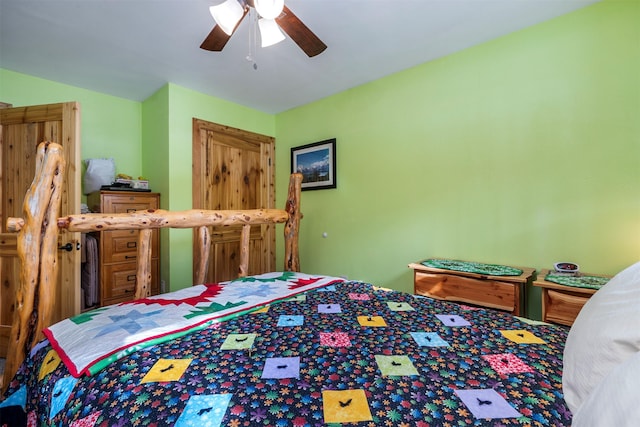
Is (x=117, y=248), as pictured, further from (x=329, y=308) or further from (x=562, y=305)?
(x=562, y=305)

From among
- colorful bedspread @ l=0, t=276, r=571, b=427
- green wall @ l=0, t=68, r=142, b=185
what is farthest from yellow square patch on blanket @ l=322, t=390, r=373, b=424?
green wall @ l=0, t=68, r=142, b=185

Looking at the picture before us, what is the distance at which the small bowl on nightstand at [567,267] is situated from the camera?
5.63 feet

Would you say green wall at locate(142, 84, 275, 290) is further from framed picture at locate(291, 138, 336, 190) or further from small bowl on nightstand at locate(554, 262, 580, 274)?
small bowl on nightstand at locate(554, 262, 580, 274)

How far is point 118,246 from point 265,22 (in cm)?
248

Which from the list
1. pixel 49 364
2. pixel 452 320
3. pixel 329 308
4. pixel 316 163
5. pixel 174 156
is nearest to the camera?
pixel 49 364

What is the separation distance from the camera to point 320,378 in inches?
29.3

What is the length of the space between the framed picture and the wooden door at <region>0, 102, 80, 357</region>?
2113mm

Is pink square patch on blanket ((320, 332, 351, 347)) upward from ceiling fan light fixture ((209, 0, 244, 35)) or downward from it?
downward

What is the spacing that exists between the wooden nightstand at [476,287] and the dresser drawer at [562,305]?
Result: 0.15 metres

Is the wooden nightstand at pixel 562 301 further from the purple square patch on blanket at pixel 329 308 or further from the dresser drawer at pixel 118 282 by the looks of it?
the dresser drawer at pixel 118 282

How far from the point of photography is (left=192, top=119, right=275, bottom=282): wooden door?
312 centimetres

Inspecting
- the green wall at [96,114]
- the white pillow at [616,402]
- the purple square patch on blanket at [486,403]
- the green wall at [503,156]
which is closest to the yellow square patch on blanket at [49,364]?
the purple square patch on blanket at [486,403]

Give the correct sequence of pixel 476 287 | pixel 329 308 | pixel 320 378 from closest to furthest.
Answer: pixel 320 378
pixel 329 308
pixel 476 287

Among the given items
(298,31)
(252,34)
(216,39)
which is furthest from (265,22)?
(252,34)
